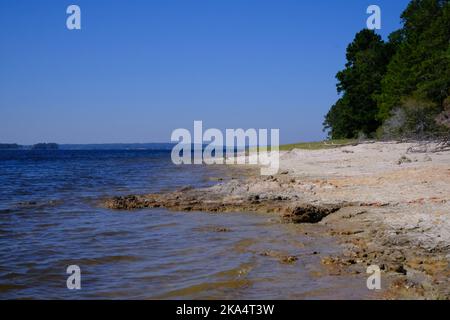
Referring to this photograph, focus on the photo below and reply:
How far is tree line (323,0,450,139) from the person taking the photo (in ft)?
110

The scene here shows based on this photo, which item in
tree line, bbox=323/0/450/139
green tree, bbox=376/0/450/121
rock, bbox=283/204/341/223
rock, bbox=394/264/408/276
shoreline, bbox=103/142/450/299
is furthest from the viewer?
green tree, bbox=376/0/450/121

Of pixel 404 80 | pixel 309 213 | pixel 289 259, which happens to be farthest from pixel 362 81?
pixel 289 259

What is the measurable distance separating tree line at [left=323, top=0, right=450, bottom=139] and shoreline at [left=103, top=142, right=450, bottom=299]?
8.59m

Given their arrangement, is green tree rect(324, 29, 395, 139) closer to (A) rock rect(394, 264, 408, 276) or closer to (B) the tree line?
(B) the tree line

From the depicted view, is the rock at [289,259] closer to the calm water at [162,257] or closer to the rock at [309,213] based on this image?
the calm water at [162,257]

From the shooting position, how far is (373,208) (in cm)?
1190

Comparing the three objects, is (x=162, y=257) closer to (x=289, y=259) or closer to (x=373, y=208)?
(x=289, y=259)

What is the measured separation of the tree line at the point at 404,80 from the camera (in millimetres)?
33469

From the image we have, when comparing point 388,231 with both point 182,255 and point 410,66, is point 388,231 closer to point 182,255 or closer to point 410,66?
point 182,255

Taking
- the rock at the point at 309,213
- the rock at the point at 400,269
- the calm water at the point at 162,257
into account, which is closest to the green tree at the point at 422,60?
the rock at the point at 309,213

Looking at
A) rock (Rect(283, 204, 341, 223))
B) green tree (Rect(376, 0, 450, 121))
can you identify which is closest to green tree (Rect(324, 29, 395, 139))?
green tree (Rect(376, 0, 450, 121))

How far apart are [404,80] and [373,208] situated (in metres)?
30.2
